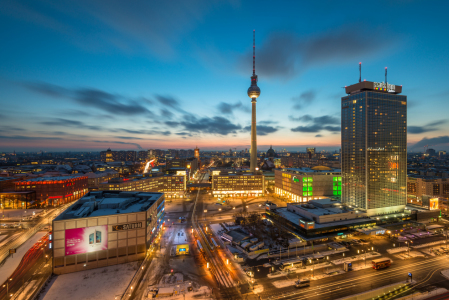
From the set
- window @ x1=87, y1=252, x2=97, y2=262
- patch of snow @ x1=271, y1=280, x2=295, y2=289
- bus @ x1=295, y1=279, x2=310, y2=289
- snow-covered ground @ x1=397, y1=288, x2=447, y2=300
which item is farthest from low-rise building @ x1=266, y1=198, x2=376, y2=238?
window @ x1=87, y1=252, x2=97, y2=262

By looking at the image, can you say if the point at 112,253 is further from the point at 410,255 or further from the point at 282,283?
the point at 410,255

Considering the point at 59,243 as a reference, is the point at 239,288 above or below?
below

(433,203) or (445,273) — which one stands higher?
(433,203)

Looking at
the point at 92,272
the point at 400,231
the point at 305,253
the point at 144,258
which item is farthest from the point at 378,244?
the point at 92,272

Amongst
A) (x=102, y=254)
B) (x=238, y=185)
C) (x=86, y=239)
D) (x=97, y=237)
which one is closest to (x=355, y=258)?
(x=102, y=254)

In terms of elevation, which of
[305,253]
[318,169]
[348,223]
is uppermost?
[318,169]

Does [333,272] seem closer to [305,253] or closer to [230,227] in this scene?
[305,253]
